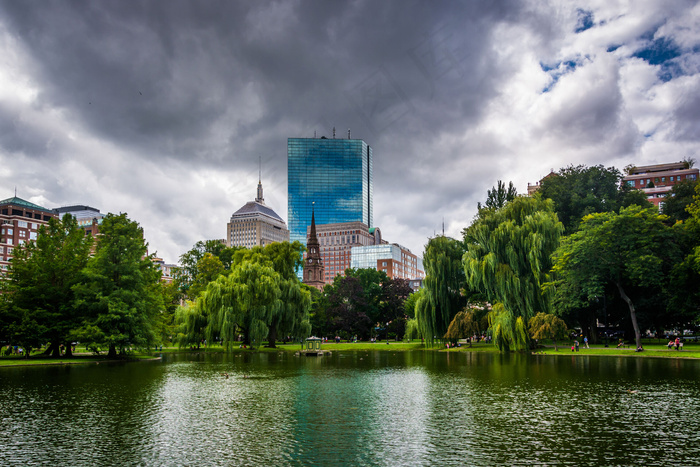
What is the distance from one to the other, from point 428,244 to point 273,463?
5001cm

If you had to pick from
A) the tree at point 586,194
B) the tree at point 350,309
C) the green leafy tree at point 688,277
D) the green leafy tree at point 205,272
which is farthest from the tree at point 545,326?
the green leafy tree at point 205,272

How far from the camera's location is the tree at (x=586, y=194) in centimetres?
6406

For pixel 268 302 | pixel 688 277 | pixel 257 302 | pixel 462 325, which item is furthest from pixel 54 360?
pixel 688 277

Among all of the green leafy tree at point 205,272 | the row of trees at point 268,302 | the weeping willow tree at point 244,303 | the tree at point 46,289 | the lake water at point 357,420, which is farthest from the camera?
the green leafy tree at point 205,272

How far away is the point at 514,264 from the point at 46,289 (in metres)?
45.6

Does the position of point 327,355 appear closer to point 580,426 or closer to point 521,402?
point 521,402

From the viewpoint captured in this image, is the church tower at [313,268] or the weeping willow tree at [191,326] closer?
the weeping willow tree at [191,326]

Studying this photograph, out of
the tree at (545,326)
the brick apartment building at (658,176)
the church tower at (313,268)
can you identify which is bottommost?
the tree at (545,326)

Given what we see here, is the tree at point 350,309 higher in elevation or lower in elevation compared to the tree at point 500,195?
lower

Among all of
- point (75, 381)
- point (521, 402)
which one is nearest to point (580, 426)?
point (521, 402)

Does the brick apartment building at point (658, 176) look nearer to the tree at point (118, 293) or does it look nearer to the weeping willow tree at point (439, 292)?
the weeping willow tree at point (439, 292)

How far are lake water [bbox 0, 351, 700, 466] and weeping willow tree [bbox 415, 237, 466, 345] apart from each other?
2709 centimetres

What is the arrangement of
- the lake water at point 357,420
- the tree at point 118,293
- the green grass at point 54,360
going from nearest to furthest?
the lake water at point 357,420 < the green grass at point 54,360 < the tree at point 118,293

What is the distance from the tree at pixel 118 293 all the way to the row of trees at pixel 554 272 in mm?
30046
